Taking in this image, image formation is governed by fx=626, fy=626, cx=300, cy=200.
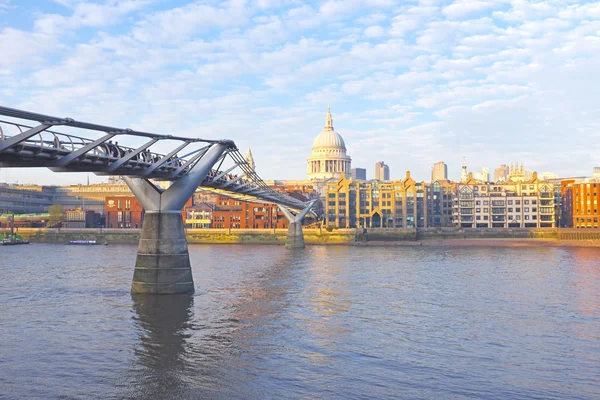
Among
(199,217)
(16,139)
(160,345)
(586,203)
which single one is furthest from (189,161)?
(199,217)

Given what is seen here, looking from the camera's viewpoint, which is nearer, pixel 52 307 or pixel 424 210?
pixel 52 307

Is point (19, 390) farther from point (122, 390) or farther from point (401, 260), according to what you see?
point (401, 260)

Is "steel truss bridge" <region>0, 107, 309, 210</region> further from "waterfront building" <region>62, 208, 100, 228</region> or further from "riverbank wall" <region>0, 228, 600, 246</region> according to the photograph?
"waterfront building" <region>62, 208, 100, 228</region>

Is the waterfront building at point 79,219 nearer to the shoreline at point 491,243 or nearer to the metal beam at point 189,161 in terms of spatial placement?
the shoreline at point 491,243

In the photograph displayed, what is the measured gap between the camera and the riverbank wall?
125488mm

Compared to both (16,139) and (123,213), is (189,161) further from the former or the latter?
(123,213)

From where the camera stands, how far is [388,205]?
15012cm

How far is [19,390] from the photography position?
70.6ft

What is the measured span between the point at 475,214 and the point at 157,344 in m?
130

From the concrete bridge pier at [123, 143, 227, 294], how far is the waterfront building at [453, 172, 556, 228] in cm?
11535

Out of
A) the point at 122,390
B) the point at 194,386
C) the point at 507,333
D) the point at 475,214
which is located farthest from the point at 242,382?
the point at 475,214

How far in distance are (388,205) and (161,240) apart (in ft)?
369

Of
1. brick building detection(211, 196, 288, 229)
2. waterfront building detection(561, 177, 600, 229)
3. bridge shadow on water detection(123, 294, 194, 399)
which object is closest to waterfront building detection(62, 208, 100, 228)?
brick building detection(211, 196, 288, 229)

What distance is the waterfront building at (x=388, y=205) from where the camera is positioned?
490 ft
